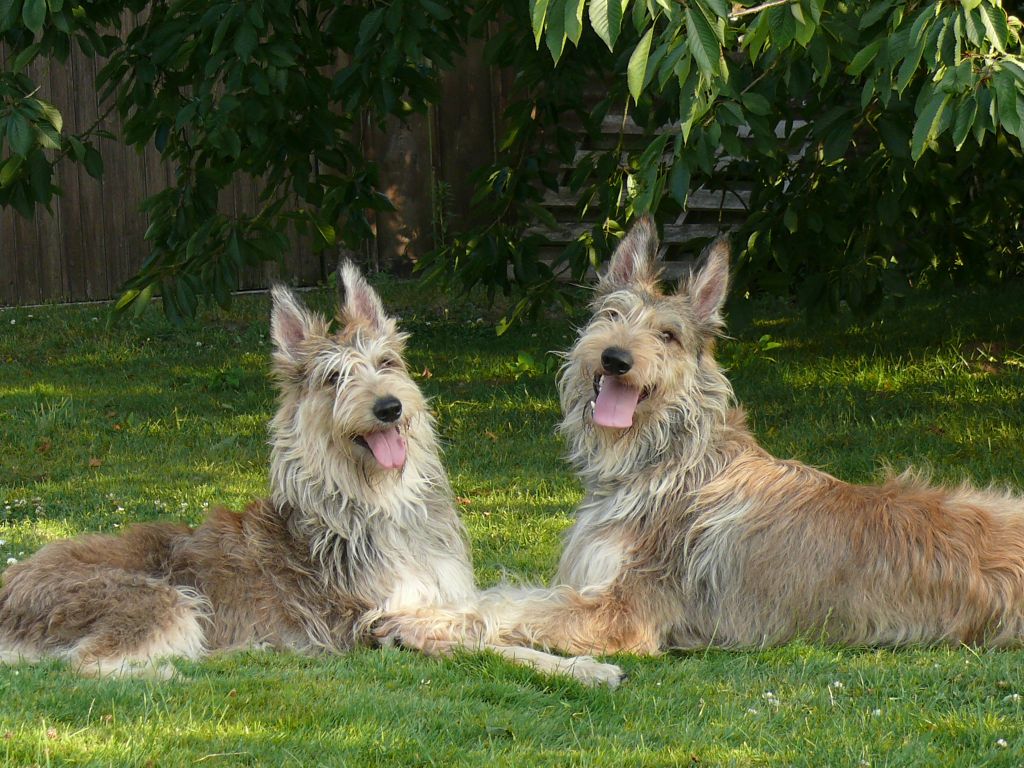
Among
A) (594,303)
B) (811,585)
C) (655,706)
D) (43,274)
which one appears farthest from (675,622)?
(43,274)

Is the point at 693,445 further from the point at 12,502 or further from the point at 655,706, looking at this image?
the point at 12,502

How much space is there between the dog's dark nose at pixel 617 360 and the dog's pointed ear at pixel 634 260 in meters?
0.55

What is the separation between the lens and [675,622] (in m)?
6.16

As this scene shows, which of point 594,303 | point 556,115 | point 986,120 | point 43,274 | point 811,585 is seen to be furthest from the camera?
point 43,274

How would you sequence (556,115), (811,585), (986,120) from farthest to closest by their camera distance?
(556,115)
(811,585)
(986,120)

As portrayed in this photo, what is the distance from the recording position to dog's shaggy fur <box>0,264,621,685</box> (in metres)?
5.89

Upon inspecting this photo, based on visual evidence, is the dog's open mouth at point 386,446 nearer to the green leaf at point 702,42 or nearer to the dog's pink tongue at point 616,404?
the dog's pink tongue at point 616,404

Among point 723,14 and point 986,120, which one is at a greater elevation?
point 723,14

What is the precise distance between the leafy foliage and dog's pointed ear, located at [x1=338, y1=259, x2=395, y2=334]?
1386 mm

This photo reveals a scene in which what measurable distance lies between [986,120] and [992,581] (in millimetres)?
1952

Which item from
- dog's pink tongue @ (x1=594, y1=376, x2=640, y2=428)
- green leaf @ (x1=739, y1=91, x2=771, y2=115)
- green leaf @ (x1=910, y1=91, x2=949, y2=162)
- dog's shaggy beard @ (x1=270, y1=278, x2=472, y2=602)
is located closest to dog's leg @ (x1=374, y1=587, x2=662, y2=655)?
dog's shaggy beard @ (x1=270, y1=278, x2=472, y2=602)

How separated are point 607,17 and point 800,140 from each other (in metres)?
5.00

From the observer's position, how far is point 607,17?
482 cm

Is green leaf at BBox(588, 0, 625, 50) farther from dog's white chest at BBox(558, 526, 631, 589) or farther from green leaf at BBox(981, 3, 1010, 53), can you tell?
dog's white chest at BBox(558, 526, 631, 589)
